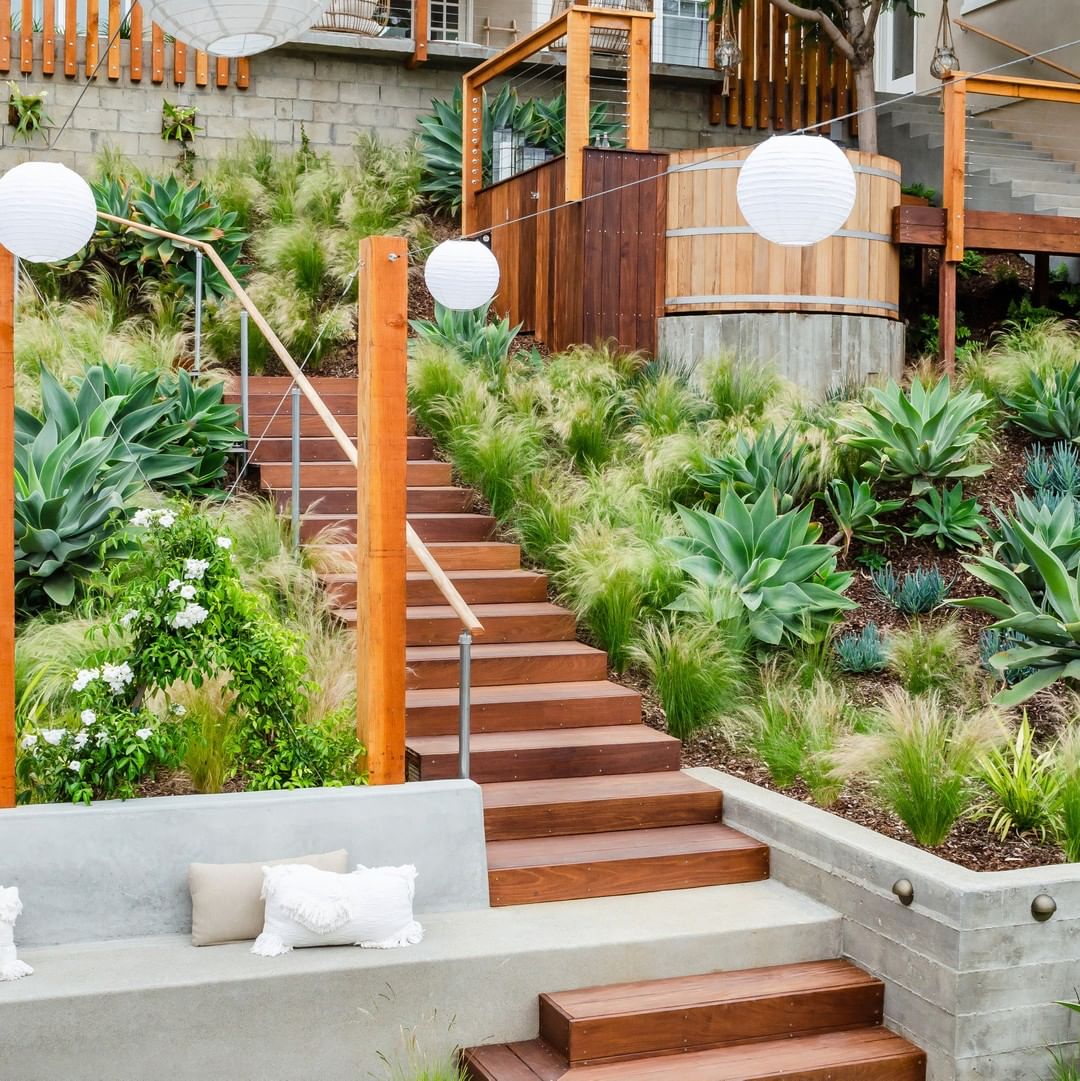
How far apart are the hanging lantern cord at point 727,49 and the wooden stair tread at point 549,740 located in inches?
368

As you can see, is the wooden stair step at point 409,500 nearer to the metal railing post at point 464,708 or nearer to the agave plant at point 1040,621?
the metal railing post at point 464,708

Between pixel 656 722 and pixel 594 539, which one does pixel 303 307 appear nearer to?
pixel 594 539

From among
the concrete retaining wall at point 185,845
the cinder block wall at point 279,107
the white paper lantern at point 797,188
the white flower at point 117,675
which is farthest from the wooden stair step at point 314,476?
the cinder block wall at point 279,107

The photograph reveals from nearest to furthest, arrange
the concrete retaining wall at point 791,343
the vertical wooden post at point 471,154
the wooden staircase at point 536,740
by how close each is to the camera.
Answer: the wooden staircase at point 536,740
the concrete retaining wall at point 791,343
the vertical wooden post at point 471,154

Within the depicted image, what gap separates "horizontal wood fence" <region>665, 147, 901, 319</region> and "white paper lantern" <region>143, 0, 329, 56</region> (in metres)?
5.22

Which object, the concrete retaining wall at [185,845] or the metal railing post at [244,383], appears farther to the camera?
the metal railing post at [244,383]

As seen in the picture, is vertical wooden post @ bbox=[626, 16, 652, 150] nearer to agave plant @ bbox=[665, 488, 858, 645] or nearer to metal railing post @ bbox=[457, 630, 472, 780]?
agave plant @ bbox=[665, 488, 858, 645]

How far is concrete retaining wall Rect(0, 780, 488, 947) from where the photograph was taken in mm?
4652

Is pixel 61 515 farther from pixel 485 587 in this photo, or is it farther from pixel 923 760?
pixel 923 760

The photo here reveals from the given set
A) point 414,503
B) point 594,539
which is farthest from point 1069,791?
point 414,503

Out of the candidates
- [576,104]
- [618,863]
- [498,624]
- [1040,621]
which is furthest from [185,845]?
[576,104]

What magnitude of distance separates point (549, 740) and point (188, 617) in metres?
1.90

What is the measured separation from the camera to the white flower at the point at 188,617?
488cm

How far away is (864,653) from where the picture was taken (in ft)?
22.2
